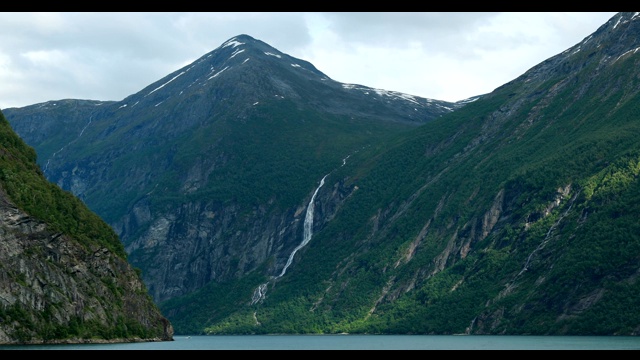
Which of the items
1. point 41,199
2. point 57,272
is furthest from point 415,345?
point 41,199

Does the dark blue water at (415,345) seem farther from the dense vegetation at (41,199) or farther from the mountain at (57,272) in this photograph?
the dense vegetation at (41,199)

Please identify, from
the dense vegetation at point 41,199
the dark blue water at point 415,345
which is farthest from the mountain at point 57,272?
the dark blue water at point 415,345

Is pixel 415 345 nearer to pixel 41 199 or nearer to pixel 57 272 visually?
pixel 57 272

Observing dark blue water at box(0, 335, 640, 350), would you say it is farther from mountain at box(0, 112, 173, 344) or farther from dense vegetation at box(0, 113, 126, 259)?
dense vegetation at box(0, 113, 126, 259)

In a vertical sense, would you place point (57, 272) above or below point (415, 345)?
above

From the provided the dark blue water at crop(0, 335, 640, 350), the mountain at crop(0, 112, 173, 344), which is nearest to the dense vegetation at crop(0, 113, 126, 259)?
the mountain at crop(0, 112, 173, 344)

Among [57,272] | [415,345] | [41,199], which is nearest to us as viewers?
[57,272]

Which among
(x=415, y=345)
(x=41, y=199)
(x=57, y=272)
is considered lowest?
(x=415, y=345)
